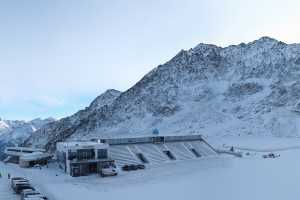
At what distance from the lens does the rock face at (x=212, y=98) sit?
5118 inches

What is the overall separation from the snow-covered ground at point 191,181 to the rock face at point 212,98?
168 feet

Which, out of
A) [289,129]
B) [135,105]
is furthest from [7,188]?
[135,105]

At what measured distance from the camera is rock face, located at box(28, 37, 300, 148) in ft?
427

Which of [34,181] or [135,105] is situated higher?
[135,105]

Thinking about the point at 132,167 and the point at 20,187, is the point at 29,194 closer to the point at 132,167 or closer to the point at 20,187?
the point at 20,187

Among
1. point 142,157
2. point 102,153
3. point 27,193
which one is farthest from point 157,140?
point 27,193

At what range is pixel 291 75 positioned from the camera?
150625 millimetres

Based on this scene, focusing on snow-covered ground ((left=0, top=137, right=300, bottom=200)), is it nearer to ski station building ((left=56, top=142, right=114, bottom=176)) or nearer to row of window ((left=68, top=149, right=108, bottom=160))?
ski station building ((left=56, top=142, right=114, bottom=176))

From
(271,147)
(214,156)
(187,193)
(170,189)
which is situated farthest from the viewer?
(271,147)

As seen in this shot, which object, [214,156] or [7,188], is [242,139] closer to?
[214,156]

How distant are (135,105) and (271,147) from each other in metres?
70.3

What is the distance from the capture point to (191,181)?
54.8 metres

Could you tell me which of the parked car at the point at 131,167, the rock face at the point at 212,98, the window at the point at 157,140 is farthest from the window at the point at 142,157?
the rock face at the point at 212,98

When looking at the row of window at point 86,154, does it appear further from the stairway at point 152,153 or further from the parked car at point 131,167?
the stairway at point 152,153
